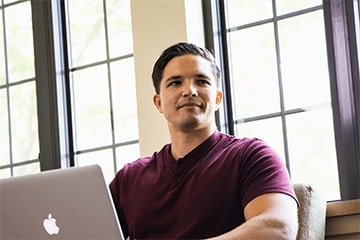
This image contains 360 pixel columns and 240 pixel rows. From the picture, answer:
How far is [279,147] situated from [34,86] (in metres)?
1.37

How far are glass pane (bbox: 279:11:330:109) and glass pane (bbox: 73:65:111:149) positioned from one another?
0.94m

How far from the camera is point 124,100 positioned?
12.5 ft

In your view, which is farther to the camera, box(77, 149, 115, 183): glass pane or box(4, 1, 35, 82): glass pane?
box(4, 1, 35, 82): glass pane

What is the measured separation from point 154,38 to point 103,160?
0.69 meters

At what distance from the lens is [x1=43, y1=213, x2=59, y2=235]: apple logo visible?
1.98 meters

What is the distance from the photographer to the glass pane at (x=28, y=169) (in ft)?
13.1

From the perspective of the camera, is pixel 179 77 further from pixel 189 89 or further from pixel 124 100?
pixel 124 100

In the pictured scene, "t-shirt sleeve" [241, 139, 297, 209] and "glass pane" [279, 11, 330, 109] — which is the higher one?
"glass pane" [279, 11, 330, 109]

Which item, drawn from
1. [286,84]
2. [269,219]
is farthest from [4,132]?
[269,219]

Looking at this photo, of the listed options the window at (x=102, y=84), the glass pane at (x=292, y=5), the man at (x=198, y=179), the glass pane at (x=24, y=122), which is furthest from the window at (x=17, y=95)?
the man at (x=198, y=179)

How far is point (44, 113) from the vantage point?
13.0 feet

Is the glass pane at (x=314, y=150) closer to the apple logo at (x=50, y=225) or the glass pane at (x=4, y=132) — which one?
the apple logo at (x=50, y=225)

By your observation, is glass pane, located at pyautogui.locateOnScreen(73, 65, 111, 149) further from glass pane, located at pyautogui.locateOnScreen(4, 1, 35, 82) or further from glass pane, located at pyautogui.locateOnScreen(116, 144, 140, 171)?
glass pane, located at pyautogui.locateOnScreen(4, 1, 35, 82)

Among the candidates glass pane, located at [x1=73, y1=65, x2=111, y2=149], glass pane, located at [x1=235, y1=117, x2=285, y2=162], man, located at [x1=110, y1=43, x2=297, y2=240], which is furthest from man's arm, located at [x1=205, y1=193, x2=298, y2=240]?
glass pane, located at [x1=73, y1=65, x2=111, y2=149]
